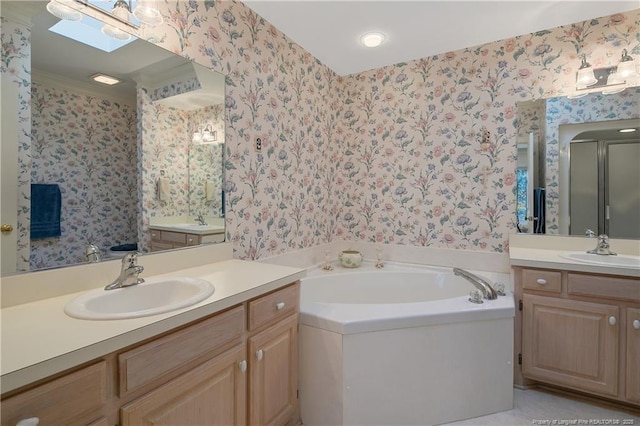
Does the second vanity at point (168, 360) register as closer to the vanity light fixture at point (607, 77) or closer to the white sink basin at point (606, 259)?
the white sink basin at point (606, 259)

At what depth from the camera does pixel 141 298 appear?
1.26 metres

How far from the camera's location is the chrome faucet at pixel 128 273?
1.23 m

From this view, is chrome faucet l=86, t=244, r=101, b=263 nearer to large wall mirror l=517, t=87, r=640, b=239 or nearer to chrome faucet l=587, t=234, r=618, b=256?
large wall mirror l=517, t=87, r=640, b=239

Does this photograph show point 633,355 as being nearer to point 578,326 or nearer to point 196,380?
point 578,326

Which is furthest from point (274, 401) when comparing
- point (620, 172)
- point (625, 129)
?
point (625, 129)

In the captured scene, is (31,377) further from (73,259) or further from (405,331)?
(405,331)

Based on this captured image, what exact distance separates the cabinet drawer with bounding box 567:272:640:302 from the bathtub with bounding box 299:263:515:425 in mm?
342

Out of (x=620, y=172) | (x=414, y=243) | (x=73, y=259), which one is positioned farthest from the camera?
(x=414, y=243)

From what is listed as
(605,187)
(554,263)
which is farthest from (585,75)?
(554,263)

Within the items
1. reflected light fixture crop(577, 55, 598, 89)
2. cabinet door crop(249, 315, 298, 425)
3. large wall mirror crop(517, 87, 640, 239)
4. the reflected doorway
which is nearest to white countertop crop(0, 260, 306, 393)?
cabinet door crop(249, 315, 298, 425)

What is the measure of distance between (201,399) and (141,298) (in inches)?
18.9

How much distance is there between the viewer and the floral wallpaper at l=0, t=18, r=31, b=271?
3.48 feet

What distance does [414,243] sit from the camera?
8.82 ft

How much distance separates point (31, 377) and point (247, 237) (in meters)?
1.37
